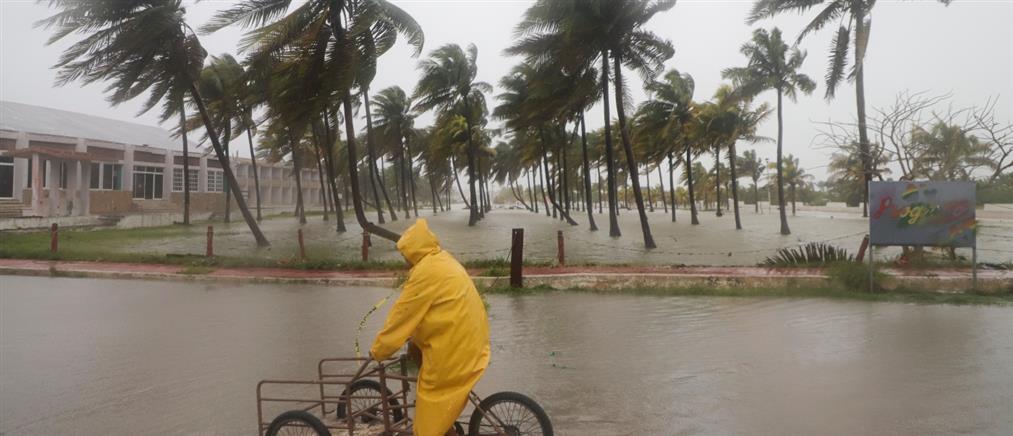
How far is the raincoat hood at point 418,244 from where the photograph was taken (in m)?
3.58

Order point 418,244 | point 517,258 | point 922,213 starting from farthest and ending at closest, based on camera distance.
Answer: point 517,258
point 922,213
point 418,244

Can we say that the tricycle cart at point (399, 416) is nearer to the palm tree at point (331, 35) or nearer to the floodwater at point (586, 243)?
the palm tree at point (331, 35)

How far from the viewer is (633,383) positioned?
605 cm

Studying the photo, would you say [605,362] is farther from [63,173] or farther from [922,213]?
[63,173]

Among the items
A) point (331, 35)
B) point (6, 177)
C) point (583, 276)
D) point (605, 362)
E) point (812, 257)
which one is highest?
point (331, 35)

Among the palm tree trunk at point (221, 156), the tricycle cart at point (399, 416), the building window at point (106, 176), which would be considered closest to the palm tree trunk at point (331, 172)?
the palm tree trunk at point (221, 156)

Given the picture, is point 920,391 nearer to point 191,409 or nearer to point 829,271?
point 191,409

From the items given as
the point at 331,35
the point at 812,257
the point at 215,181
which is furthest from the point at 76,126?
the point at 812,257

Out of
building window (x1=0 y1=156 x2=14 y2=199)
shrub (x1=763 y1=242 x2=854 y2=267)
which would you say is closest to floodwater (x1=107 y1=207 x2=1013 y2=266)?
shrub (x1=763 y1=242 x2=854 y2=267)

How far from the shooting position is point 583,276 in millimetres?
13289

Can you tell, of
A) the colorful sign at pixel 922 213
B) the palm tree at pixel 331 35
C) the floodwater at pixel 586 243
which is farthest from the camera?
the floodwater at pixel 586 243

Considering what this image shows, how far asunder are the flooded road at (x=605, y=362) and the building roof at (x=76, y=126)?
19844 millimetres

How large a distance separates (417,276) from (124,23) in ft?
62.9

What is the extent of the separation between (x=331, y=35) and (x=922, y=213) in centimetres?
1200
